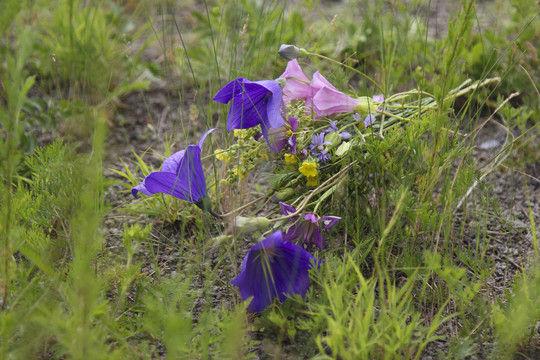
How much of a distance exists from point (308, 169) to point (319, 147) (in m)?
0.10

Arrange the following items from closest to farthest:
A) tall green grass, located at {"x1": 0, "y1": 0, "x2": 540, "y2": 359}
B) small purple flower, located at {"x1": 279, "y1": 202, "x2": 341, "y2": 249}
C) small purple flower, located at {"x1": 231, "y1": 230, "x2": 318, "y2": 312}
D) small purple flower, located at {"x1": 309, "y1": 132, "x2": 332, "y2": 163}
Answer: tall green grass, located at {"x1": 0, "y1": 0, "x2": 540, "y2": 359} → small purple flower, located at {"x1": 231, "y1": 230, "x2": 318, "y2": 312} → small purple flower, located at {"x1": 279, "y1": 202, "x2": 341, "y2": 249} → small purple flower, located at {"x1": 309, "y1": 132, "x2": 332, "y2": 163}

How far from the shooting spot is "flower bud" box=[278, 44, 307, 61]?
1475 millimetres

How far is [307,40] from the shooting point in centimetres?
229

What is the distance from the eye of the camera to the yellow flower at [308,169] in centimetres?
136

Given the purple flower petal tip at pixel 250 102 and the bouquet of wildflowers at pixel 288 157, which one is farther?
the purple flower petal tip at pixel 250 102

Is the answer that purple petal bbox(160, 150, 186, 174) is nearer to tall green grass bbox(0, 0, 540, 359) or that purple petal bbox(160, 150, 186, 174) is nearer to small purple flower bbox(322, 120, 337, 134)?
tall green grass bbox(0, 0, 540, 359)

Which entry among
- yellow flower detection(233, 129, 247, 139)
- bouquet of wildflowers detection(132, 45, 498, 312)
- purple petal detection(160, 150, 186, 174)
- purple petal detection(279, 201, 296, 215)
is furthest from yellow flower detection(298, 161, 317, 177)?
purple petal detection(160, 150, 186, 174)

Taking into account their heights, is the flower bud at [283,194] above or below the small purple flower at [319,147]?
below

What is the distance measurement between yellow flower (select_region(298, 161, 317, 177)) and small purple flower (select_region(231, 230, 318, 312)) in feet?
0.71

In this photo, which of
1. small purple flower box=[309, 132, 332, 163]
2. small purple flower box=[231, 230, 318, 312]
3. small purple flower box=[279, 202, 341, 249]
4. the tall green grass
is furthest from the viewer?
small purple flower box=[309, 132, 332, 163]

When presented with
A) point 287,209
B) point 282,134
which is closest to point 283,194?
point 287,209

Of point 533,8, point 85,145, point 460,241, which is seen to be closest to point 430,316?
point 460,241

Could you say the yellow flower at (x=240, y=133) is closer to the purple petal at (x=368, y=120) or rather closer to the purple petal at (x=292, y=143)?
the purple petal at (x=292, y=143)

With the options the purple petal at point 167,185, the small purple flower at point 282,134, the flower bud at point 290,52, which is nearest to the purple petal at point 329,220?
the small purple flower at point 282,134
